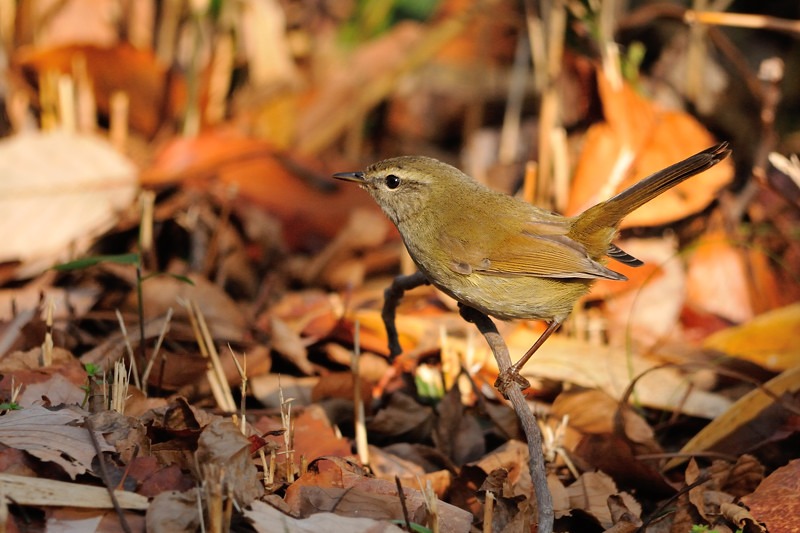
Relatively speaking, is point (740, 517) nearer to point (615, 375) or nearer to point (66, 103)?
point (615, 375)

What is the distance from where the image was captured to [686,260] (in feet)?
17.6

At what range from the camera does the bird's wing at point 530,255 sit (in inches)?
124

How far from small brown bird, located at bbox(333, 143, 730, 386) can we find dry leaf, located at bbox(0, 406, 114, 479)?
1207 millimetres

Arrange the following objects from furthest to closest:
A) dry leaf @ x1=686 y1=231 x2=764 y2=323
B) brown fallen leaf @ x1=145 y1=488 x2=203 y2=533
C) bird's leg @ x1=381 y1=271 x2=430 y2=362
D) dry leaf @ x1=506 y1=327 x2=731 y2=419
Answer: dry leaf @ x1=686 y1=231 x2=764 y2=323 → dry leaf @ x1=506 y1=327 x2=731 y2=419 → bird's leg @ x1=381 y1=271 x2=430 y2=362 → brown fallen leaf @ x1=145 y1=488 x2=203 y2=533

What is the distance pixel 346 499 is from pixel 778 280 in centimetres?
366

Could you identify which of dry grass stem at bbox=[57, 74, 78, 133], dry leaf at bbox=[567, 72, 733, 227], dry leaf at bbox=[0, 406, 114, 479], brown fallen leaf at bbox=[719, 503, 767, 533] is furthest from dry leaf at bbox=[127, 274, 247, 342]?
brown fallen leaf at bbox=[719, 503, 767, 533]

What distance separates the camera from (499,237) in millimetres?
3330

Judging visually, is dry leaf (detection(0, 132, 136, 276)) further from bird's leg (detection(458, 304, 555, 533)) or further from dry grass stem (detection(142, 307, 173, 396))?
bird's leg (detection(458, 304, 555, 533))

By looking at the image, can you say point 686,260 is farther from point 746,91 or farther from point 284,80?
point 284,80

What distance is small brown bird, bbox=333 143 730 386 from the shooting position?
10.2ft

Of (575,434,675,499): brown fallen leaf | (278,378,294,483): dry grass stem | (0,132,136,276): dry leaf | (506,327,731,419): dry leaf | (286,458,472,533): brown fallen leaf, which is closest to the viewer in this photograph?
(286,458,472,533): brown fallen leaf

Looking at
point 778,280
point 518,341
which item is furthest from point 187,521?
point 778,280

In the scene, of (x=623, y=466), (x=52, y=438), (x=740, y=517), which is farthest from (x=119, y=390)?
(x=740, y=517)

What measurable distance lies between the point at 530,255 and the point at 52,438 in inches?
67.3
